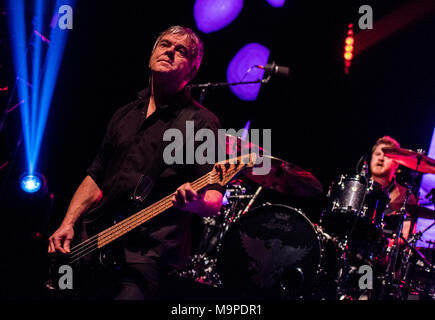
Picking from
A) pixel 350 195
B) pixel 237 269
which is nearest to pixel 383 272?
pixel 350 195

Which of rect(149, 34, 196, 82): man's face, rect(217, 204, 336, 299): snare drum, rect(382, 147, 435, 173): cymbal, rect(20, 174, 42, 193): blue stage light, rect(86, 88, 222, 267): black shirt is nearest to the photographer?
rect(86, 88, 222, 267): black shirt

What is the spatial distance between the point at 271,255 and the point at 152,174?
227cm

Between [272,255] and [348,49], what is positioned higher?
[348,49]

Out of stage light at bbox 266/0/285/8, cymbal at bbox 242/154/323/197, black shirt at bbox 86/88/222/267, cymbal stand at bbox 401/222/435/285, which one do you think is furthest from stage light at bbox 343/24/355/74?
black shirt at bbox 86/88/222/267

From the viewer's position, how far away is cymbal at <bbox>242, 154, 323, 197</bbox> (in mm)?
4152

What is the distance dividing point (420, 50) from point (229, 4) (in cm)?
315

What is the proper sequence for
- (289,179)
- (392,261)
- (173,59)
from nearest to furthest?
(173,59) → (289,179) → (392,261)

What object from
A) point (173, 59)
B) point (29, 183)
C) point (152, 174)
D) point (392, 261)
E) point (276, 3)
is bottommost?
point (392, 261)

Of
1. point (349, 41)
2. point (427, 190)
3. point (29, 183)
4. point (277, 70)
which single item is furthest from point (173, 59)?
point (427, 190)

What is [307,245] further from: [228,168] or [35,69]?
[35,69]

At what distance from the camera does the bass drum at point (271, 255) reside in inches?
163

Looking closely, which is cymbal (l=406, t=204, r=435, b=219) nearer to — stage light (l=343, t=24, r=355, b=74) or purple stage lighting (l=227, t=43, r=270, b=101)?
stage light (l=343, t=24, r=355, b=74)

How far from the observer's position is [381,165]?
5.80 metres

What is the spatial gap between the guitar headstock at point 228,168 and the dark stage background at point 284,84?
4.19 metres
